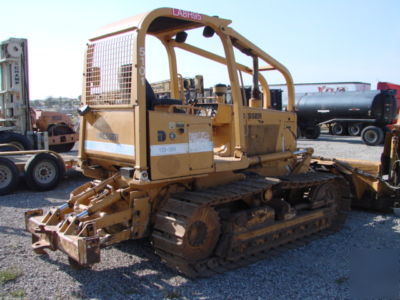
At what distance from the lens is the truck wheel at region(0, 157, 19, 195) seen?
948 centimetres

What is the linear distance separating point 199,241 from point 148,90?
1957 mm

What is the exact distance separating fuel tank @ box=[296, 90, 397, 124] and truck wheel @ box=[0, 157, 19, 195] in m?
18.3

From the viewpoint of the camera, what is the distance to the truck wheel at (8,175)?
9477mm

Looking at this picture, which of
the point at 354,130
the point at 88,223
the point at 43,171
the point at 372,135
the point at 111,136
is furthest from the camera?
the point at 354,130

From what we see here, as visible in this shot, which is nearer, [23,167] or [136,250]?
[136,250]

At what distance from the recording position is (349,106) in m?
22.9

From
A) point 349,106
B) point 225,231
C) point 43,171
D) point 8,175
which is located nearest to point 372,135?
point 349,106

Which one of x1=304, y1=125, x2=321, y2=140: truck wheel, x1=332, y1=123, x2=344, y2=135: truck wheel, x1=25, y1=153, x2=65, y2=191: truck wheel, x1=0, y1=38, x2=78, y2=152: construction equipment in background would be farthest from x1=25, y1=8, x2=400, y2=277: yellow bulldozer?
x1=332, y1=123, x2=344, y2=135: truck wheel

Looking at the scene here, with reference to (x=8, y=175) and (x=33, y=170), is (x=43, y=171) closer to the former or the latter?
(x=33, y=170)

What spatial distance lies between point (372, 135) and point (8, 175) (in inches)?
702

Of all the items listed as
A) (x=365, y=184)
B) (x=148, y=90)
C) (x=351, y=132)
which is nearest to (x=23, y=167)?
(x=148, y=90)

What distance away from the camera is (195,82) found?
7445 millimetres

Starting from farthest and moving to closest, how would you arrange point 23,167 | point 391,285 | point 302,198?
1. point 23,167
2. point 302,198
3. point 391,285

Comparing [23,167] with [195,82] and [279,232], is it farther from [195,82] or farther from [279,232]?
[279,232]
